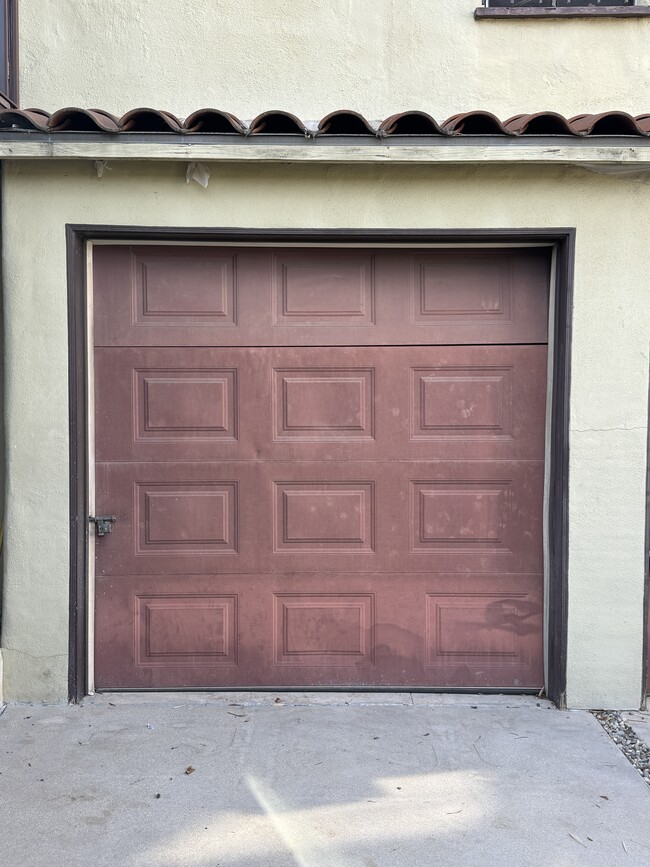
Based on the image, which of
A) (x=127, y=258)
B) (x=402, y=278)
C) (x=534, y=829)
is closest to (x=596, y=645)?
(x=534, y=829)

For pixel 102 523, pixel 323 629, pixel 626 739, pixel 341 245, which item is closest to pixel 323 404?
pixel 341 245

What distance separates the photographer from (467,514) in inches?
172

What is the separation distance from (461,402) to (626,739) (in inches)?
81.0

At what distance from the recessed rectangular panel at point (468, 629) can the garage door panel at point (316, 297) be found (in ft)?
5.16

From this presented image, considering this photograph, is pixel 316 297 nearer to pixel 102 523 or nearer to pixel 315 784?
pixel 102 523

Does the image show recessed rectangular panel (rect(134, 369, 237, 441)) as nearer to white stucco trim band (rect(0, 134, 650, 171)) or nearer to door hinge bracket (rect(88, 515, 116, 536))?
door hinge bracket (rect(88, 515, 116, 536))

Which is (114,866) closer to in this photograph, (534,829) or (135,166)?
(534,829)

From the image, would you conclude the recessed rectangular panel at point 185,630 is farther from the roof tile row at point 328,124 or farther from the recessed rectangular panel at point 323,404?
the roof tile row at point 328,124

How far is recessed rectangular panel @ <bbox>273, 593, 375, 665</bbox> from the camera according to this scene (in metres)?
4.39

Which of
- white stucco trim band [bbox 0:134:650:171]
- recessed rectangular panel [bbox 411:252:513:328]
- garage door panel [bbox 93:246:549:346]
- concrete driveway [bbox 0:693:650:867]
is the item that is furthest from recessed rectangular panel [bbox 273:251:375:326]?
concrete driveway [bbox 0:693:650:867]

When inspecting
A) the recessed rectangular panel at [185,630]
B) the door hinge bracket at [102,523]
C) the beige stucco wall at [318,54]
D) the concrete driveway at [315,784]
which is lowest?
the concrete driveway at [315,784]

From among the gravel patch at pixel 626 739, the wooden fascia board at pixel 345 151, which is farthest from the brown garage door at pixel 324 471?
the wooden fascia board at pixel 345 151

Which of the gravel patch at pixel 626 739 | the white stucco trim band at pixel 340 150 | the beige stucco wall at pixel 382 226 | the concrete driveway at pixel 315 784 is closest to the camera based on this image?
the concrete driveway at pixel 315 784

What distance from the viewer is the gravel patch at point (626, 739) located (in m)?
3.63
